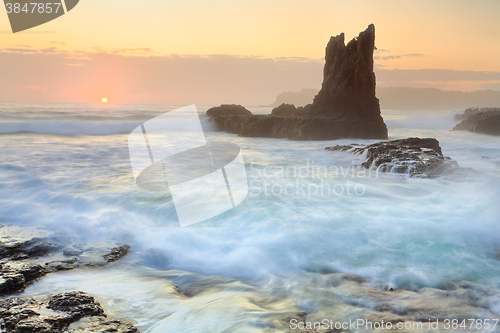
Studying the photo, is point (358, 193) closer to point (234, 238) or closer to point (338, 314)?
point (234, 238)

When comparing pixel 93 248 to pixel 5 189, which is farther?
pixel 5 189

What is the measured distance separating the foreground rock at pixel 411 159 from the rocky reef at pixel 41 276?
25.4ft

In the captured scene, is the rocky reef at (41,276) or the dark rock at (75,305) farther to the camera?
the dark rock at (75,305)

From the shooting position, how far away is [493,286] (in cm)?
367

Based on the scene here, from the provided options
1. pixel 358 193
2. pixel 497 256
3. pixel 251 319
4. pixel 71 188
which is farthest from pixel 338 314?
pixel 71 188

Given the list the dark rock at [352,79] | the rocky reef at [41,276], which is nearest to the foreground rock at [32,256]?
the rocky reef at [41,276]

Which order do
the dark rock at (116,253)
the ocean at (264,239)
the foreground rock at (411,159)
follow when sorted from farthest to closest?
the foreground rock at (411,159)
the dark rock at (116,253)
the ocean at (264,239)

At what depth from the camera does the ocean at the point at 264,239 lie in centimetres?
336

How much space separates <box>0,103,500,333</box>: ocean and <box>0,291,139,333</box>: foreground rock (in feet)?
1.44

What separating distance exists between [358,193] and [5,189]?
26.8ft

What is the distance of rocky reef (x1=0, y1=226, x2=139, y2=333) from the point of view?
2.44m

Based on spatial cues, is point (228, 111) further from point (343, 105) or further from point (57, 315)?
point (57, 315)

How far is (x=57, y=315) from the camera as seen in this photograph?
2.52 metres

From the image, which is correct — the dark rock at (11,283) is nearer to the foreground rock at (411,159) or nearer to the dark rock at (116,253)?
the dark rock at (116,253)
